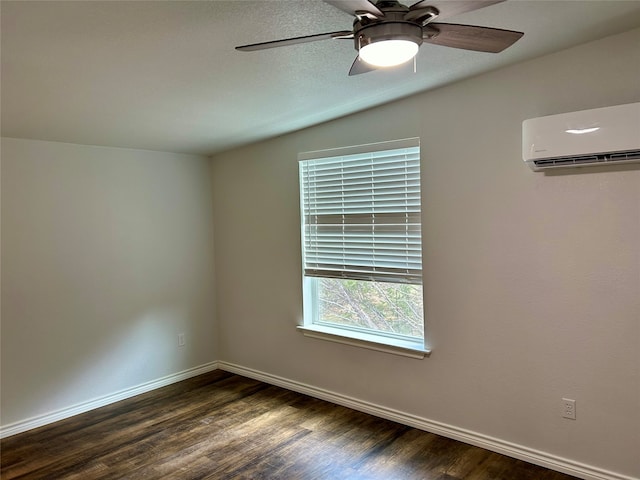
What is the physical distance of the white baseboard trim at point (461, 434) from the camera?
258cm

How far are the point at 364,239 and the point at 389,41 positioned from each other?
6.88ft

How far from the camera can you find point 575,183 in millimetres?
2545

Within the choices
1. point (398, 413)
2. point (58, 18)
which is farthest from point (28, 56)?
point (398, 413)

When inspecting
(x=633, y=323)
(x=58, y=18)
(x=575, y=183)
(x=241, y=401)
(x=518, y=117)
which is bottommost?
(x=241, y=401)

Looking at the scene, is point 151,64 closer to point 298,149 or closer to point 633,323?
point 298,149

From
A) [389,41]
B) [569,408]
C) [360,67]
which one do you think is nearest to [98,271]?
[360,67]

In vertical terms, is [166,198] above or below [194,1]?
below

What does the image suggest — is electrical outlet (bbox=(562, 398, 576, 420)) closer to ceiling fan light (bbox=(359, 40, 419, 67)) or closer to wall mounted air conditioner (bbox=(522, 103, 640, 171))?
wall mounted air conditioner (bbox=(522, 103, 640, 171))

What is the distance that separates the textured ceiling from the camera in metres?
1.82

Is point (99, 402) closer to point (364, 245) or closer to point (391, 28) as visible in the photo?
point (364, 245)

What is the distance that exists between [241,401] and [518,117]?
300 centimetres

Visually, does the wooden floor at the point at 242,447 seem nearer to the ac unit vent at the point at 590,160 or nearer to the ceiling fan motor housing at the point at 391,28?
the ac unit vent at the point at 590,160

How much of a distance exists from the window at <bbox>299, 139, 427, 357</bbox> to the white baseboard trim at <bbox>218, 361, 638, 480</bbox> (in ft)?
1.58

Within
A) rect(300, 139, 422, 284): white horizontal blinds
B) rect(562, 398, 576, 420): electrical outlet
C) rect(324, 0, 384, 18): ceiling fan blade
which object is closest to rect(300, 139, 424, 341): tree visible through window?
rect(300, 139, 422, 284): white horizontal blinds
